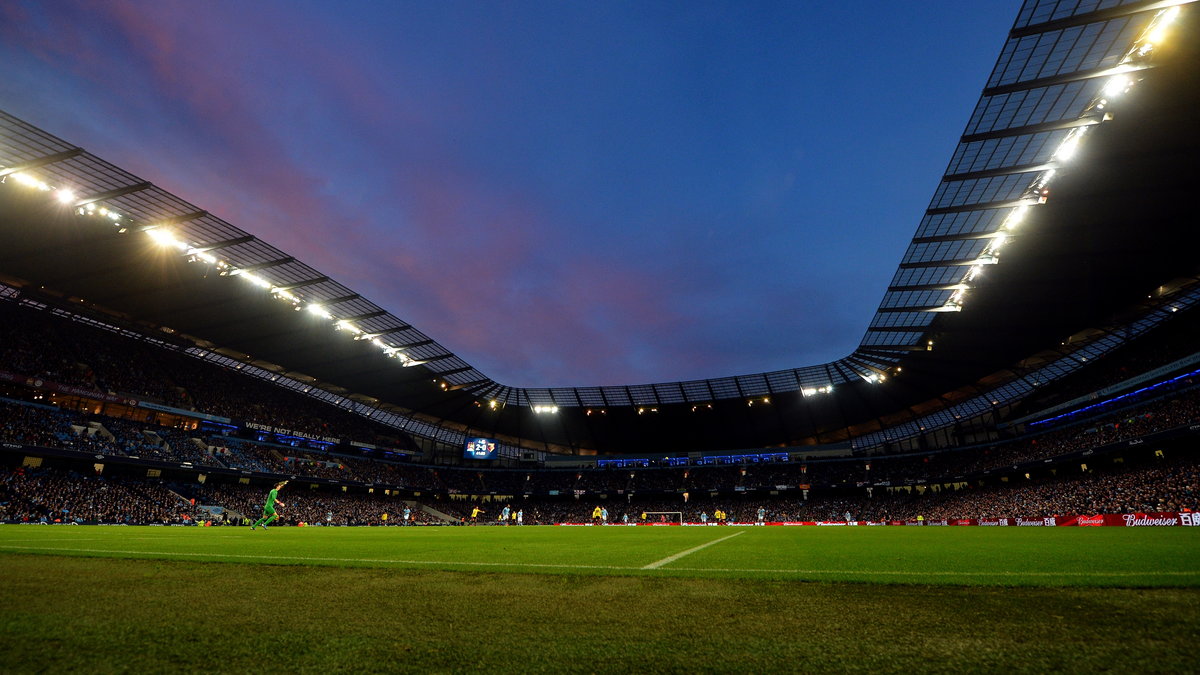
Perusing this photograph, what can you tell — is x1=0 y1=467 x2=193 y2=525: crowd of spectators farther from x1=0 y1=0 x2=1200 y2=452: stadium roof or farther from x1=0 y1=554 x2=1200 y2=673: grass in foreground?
x1=0 y1=554 x2=1200 y2=673: grass in foreground

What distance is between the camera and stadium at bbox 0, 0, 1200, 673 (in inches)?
135

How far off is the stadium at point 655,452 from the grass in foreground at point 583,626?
1.6 inches

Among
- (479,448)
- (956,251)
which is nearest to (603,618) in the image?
(956,251)

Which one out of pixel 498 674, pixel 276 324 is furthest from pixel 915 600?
pixel 276 324

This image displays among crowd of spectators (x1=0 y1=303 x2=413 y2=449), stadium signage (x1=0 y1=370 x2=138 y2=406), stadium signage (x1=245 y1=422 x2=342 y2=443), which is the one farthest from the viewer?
stadium signage (x1=245 y1=422 x2=342 y2=443)

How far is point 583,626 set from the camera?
3502mm

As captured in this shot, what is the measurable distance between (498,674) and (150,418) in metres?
53.2

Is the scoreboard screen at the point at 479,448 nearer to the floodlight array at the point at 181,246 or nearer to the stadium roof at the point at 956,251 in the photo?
the stadium roof at the point at 956,251

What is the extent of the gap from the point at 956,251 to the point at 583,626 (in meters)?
32.8

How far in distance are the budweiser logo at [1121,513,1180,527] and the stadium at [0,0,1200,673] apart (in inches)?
8.4

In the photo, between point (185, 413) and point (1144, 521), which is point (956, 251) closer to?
point (1144, 521)

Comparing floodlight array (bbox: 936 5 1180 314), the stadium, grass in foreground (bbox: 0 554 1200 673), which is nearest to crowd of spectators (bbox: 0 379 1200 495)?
the stadium

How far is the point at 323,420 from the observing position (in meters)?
56.8

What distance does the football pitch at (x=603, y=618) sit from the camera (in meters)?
2.69
